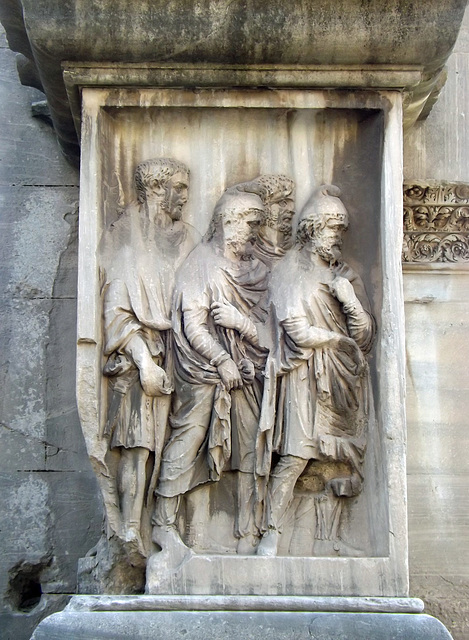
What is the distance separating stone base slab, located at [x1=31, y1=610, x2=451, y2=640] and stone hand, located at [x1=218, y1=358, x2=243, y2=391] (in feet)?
3.84

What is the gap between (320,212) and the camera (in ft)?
20.6

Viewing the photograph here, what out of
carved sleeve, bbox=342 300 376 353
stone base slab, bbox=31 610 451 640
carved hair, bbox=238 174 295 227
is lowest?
stone base slab, bbox=31 610 451 640

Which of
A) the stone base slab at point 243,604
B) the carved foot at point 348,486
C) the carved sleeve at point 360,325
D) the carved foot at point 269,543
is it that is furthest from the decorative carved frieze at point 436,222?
the stone base slab at point 243,604

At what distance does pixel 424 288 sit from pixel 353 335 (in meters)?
0.93

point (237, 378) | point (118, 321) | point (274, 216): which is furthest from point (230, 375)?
point (274, 216)

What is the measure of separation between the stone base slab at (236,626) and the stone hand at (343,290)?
5.37 feet

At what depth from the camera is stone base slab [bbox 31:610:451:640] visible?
18.0 feet

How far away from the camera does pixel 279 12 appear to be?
604 cm

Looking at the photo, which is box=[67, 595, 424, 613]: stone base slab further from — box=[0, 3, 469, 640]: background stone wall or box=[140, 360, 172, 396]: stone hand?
box=[140, 360, 172, 396]: stone hand

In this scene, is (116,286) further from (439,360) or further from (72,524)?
(439,360)

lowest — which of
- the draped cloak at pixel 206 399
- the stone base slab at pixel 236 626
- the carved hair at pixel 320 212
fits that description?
the stone base slab at pixel 236 626

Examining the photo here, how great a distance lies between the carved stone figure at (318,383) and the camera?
6031 millimetres

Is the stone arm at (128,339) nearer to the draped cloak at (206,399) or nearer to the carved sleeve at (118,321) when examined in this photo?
the carved sleeve at (118,321)

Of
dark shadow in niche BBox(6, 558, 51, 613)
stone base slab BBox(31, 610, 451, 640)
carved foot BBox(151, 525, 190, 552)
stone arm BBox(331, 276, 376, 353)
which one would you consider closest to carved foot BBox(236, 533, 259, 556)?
carved foot BBox(151, 525, 190, 552)
